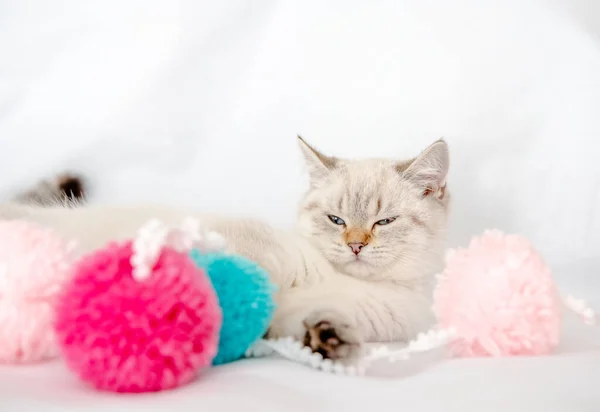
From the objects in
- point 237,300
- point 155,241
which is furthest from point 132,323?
point 237,300

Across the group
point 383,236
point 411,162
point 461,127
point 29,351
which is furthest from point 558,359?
point 461,127

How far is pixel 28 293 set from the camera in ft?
2.78

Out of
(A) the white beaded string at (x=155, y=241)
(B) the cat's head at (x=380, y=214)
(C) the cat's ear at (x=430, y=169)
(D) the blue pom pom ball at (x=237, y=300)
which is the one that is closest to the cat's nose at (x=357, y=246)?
(B) the cat's head at (x=380, y=214)

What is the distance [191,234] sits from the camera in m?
0.75

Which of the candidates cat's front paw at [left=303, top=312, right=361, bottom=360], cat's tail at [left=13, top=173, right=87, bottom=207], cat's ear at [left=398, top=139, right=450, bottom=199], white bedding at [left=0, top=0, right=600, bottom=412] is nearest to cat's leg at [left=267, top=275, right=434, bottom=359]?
cat's front paw at [left=303, top=312, right=361, bottom=360]

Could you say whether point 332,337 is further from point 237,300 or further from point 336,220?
point 336,220

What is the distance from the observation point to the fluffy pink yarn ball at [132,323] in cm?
72

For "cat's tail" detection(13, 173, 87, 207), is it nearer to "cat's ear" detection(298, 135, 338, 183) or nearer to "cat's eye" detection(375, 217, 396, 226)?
"cat's ear" detection(298, 135, 338, 183)

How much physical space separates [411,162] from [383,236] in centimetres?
17

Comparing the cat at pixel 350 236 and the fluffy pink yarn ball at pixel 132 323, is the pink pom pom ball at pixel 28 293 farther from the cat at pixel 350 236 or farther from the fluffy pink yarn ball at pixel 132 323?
the cat at pixel 350 236

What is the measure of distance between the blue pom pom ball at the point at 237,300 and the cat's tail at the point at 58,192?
0.78 meters

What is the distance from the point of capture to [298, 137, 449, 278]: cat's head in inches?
48.7

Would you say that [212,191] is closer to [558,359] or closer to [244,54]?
[244,54]

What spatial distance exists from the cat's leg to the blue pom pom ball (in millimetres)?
68
